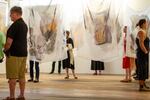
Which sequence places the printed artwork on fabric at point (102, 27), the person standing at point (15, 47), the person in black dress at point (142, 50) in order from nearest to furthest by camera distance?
the person standing at point (15, 47) < the person in black dress at point (142, 50) < the printed artwork on fabric at point (102, 27)

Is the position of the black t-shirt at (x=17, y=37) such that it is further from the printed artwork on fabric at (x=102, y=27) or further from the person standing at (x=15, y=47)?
the printed artwork on fabric at (x=102, y=27)

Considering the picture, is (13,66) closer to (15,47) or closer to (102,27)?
(15,47)

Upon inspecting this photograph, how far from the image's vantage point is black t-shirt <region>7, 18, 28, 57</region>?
5898 millimetres

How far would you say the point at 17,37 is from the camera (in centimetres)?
595

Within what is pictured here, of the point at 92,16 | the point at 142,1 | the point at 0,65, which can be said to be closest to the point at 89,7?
the point at 92,16

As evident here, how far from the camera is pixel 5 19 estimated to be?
1305 cm

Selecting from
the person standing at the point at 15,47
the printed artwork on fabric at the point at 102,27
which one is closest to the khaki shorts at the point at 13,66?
the person standing at the point at 15,47

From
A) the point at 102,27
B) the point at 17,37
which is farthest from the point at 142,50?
the point at 17,37

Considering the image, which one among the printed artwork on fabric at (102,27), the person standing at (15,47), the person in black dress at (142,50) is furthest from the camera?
the printed artwork on fabric at (102,27)

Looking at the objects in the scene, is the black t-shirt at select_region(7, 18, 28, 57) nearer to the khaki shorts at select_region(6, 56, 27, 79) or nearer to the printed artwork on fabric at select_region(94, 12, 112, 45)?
the khaki shorts at select_region(6, 56, 27, 79)

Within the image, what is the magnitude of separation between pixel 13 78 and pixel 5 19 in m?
7.34

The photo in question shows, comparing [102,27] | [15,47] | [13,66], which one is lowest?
[13,66]

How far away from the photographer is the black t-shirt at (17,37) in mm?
5898

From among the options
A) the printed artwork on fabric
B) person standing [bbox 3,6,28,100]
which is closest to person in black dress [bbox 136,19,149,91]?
the printed artwork on fabric
